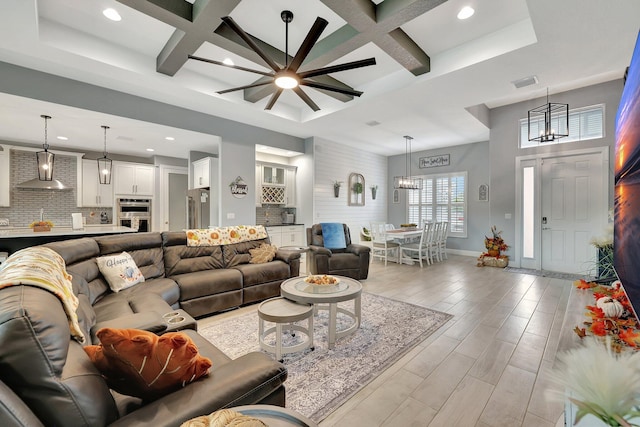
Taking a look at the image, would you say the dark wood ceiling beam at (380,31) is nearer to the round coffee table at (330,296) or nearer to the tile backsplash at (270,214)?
the round coffee table at (330,296)

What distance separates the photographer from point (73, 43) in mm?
3027

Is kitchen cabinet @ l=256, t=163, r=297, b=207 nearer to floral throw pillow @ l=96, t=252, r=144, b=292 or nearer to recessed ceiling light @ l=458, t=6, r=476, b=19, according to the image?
floral throw pillow @ l=96, t=252, r=144, b=292

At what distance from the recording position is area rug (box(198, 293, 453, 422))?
1.92 m

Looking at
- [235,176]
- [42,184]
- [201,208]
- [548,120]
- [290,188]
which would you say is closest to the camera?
[548,120]

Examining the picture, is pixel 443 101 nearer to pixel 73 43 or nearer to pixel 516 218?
pixel 516 218

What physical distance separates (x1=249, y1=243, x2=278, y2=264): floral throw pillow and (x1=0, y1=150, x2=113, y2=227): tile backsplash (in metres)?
5.13

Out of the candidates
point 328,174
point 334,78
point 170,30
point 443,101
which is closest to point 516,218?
point 443,101

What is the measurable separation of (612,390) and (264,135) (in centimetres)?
596

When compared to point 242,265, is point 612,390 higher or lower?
higher

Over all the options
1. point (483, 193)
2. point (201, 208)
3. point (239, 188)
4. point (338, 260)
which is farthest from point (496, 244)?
point (201, 208)

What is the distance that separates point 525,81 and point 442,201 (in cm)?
460

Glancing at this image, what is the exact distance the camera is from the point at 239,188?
5391 millimetres

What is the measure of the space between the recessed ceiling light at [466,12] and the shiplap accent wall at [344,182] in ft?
13.5

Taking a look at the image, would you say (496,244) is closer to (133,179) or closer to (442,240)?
(442,240)
